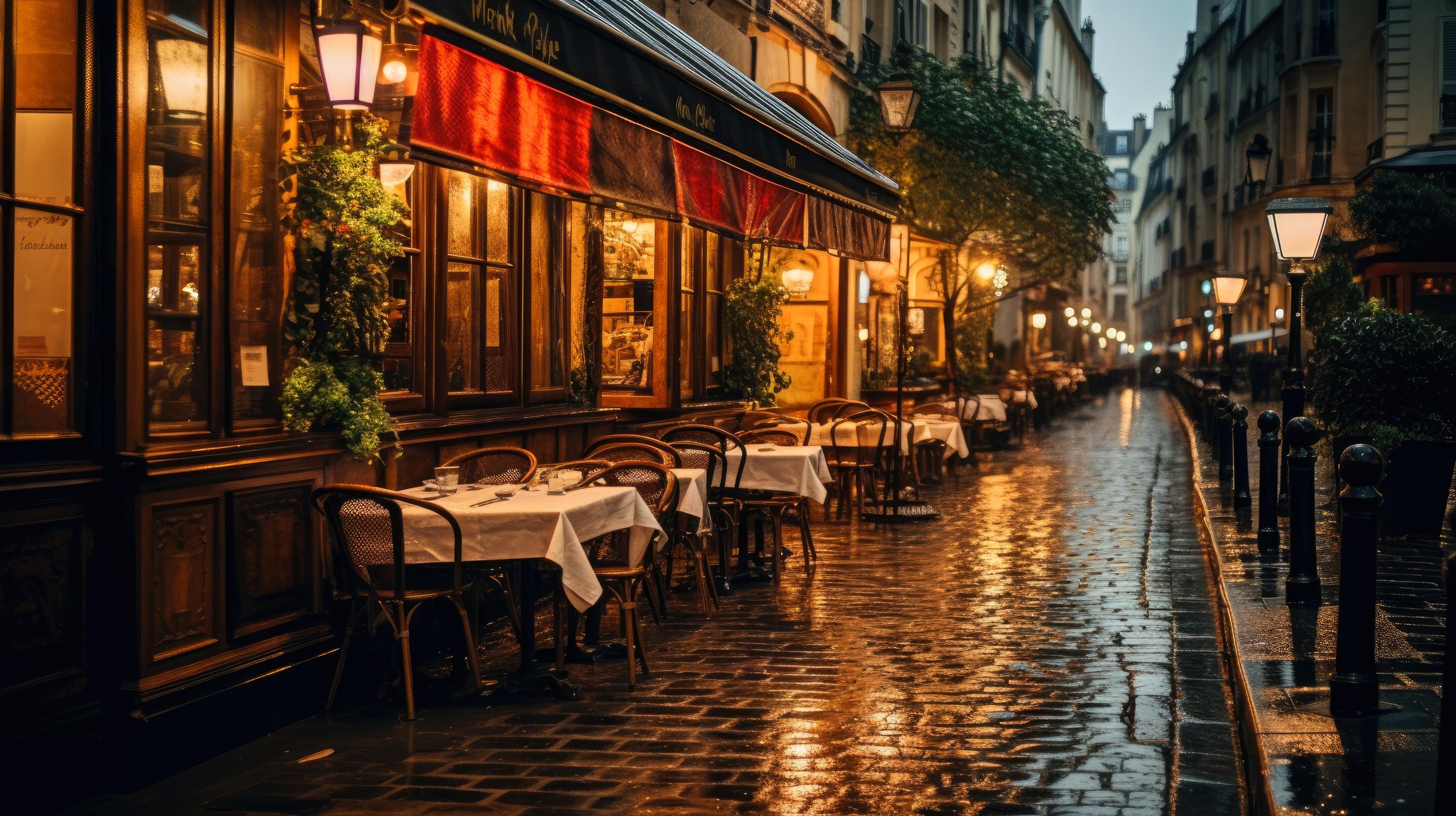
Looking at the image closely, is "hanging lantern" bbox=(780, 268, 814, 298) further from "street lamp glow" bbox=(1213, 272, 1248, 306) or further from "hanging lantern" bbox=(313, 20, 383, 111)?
"hanging lantern" bbox=(313, 20, 383, 111)

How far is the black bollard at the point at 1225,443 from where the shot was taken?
48.9 ft

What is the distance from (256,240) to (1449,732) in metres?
4.76

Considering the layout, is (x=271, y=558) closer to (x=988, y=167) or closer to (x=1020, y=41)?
(x=988, y=167)

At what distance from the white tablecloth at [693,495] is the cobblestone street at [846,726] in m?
0.62

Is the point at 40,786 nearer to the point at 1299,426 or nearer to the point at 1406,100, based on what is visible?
the point at 1299,426

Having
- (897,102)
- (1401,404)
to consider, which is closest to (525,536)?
(1401,404)

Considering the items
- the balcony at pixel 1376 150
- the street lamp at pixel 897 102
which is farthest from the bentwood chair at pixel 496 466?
the balcony at pixel 1376 150

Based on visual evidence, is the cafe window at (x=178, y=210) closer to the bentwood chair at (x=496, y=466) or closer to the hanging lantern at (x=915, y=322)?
the bentwood chair at (x=496, y=466)

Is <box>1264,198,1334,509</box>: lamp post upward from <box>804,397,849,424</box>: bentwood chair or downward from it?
upward

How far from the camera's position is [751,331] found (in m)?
14.7

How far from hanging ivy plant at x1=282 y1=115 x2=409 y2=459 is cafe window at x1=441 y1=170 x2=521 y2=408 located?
1.32 meters

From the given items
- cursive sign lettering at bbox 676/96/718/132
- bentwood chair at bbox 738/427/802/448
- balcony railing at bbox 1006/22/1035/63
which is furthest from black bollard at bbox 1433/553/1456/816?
balcony railing at bbox 1006/22/1035/63

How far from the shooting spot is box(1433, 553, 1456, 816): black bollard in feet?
11.4

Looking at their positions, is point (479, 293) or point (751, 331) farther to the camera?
point (751, 331)
